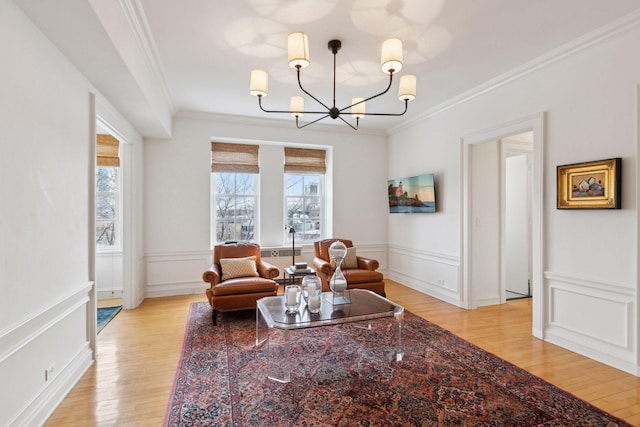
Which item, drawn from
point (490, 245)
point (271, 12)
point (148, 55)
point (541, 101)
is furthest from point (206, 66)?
point (490, 245)

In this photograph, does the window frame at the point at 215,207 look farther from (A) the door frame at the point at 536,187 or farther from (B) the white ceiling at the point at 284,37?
(A) the door frame at the point at 536,187

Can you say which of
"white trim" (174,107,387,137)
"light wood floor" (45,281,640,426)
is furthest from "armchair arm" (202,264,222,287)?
"white trim" (174,107,387,137)

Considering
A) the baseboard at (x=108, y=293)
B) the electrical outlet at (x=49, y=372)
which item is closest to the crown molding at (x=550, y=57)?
the electrical outlet at (x=49, y=372)

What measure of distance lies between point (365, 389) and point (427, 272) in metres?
3.08

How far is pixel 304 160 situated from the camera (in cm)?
590

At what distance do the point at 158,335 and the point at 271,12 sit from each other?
3.31 meters

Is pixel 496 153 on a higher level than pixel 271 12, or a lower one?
lower

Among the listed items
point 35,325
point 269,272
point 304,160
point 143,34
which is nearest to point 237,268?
point 269,272

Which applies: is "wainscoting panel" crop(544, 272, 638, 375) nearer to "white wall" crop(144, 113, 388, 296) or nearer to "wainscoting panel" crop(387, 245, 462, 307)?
"wainscoting panel" crop(387, 245, 462, 307)

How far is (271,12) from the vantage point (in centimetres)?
247

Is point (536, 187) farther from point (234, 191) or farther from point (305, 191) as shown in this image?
point (234, 191)

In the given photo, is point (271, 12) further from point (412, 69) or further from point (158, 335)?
point (158, 335)

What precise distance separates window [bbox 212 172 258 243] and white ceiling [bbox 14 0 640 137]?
1.73m

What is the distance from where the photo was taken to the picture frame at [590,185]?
2662 millimetres
